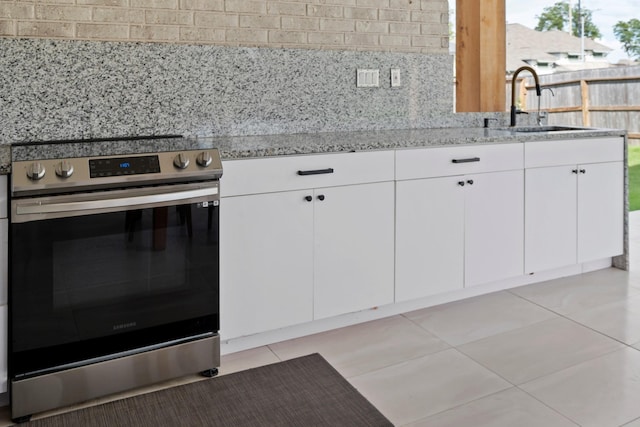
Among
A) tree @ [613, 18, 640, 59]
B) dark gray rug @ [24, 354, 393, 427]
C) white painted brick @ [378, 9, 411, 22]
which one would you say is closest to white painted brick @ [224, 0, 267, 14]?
white painted brick @ [378, 9, 411, 22]

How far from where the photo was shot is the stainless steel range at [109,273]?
1.93 metres

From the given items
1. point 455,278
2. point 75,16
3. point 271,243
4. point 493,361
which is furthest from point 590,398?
point 75,16

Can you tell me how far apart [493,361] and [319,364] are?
0.75m

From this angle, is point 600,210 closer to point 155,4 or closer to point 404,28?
point 404,28

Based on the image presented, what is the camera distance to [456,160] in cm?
290

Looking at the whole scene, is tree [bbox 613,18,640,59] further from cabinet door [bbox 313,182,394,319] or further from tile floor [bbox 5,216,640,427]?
cabinet door [bbox 313,182,394,319]

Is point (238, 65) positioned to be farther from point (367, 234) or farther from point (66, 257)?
point (66, 257)

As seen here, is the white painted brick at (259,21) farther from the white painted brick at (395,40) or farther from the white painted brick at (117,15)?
the white painted brick at (395,40)

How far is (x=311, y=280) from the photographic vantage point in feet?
8.47

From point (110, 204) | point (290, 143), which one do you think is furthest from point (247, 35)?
point (110, 204)

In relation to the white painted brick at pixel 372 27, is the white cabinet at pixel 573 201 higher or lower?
lower

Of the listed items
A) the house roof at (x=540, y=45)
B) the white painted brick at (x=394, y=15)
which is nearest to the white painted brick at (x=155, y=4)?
the white painted brick at (x=394, y=15)

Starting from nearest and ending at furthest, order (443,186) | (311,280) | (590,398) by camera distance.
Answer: (590,398) < (311,280) < (443,186)

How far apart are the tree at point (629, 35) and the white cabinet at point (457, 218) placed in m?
4.29
